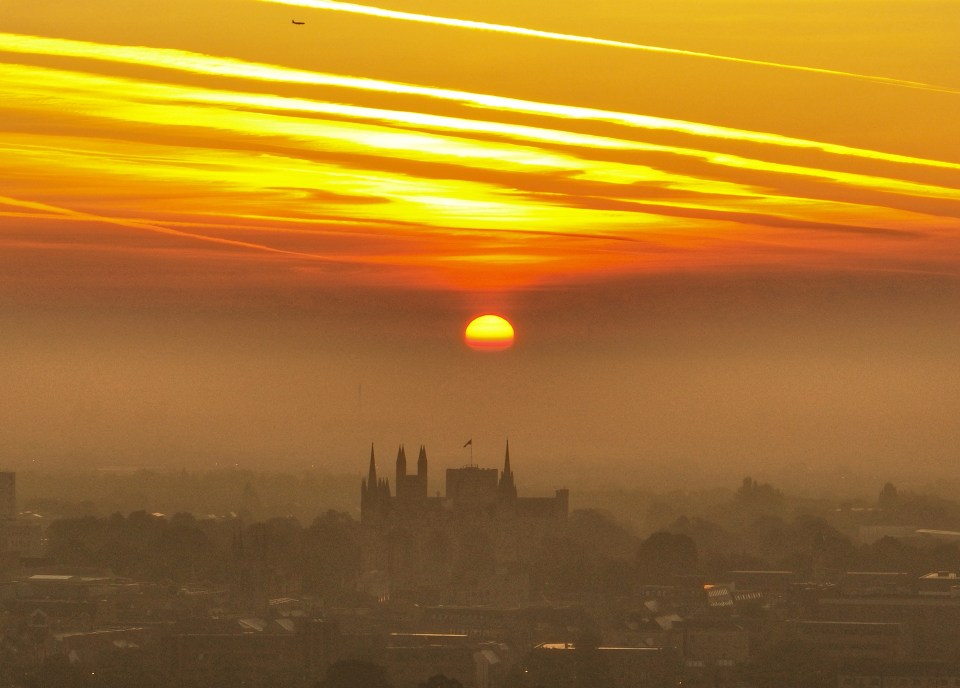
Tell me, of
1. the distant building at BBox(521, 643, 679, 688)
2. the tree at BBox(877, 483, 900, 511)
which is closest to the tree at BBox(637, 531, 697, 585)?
the distant building at BBox(521, 643, 679, 688)

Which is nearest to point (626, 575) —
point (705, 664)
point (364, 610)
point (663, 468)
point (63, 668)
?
point (364, 610)

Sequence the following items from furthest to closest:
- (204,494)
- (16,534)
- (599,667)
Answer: (204,494) < (16,534) < (599,667)

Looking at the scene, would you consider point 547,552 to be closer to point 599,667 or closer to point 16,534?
point 16,534

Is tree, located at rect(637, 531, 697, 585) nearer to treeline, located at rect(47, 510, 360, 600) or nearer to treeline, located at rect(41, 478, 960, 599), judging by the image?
treeline, located at rect(41, 478, 960, 599)

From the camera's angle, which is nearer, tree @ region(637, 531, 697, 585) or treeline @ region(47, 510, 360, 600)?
treeline @ region(47, 510, 360, 600)

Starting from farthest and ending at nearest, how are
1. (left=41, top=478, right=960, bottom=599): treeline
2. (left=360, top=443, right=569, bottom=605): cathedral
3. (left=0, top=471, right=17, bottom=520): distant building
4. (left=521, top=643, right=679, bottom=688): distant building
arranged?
(left=0, top=471, right=17, bottom=520): distant building → (left=41, top=478, right=960, bottom=599): treeline → (left=360, top=443, right=569, bottom=605): cathedral → (left=521, top=643, right=679, bottom=688): distant building

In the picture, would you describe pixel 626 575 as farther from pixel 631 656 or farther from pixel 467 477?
pixel 631 656

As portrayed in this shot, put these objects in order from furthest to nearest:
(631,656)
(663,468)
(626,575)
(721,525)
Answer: (663,468), (721,525), (626,575), (631,656)

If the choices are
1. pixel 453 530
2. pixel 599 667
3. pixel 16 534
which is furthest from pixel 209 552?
pixel 599 667

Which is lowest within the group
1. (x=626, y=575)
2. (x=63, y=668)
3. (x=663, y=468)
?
(x=63, y=668)
